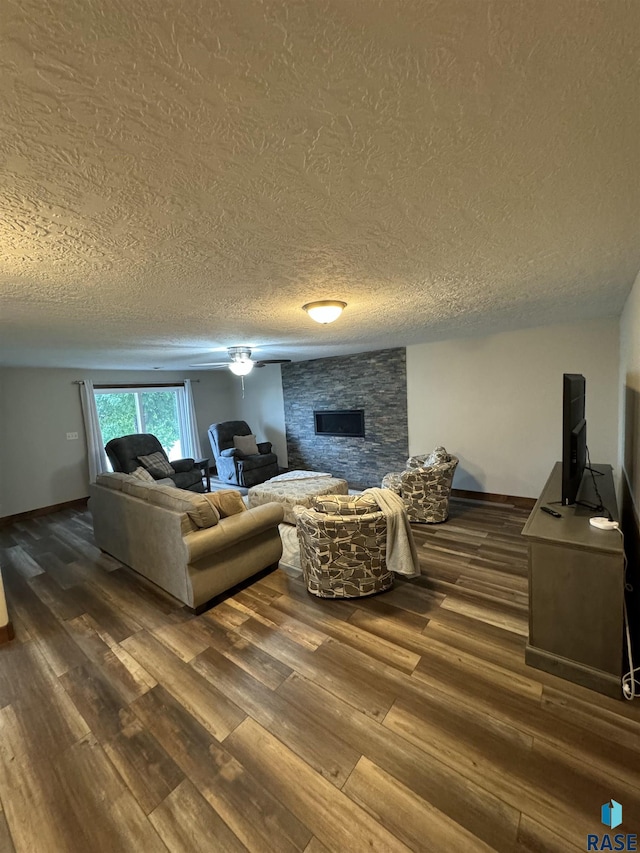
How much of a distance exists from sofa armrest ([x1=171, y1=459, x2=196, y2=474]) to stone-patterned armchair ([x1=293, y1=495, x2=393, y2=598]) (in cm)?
380

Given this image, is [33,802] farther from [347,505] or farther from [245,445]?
[245,445]

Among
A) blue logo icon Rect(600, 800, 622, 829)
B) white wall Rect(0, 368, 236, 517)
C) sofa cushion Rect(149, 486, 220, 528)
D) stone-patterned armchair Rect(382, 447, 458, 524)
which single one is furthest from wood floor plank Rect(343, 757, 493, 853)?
white wall Rect(0, 368, 236, 517)

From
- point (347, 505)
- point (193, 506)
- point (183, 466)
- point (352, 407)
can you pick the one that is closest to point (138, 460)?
point (183, 466)

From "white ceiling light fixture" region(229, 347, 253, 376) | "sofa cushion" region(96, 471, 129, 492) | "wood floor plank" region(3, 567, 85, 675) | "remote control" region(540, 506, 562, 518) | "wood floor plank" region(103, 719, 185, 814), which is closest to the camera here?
"wood floor plank" region(103, 719, 185, 814)

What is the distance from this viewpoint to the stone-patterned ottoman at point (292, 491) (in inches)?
170

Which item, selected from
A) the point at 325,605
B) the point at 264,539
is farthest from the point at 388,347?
the point at 325,605

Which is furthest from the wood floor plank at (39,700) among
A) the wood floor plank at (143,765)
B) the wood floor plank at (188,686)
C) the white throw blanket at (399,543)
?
the white throw blanket at (399,543)

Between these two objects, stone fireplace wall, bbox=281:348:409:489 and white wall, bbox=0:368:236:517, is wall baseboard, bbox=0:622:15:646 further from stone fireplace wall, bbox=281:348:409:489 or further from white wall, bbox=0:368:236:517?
stone fireplace wall, bbox=281:348:409:489

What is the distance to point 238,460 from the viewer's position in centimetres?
648

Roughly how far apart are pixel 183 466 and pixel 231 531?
3.60 meters

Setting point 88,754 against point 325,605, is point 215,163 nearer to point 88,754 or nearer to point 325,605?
point 88,754

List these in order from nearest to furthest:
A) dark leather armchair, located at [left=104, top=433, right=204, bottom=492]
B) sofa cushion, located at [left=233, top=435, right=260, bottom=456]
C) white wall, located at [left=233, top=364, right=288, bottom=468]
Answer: dark leather armchair, located at [left=104, top=433, right=204, bottom=492] < sofa cushion, located at [left=233, top=435, right=260, bottom=456] < white wall, located at [left=233, top=364, right=288, bottom=468]

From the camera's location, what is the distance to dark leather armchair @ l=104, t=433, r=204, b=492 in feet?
18.1

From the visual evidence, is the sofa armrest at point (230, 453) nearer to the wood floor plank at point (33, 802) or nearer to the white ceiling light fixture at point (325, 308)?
the white ceiling light fixture at point (325, 308)
